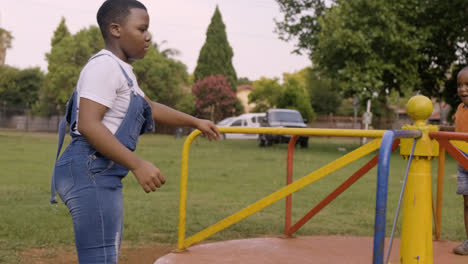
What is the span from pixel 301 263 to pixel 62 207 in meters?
3.52

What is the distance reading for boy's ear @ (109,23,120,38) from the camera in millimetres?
2029

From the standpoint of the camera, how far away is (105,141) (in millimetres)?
1855

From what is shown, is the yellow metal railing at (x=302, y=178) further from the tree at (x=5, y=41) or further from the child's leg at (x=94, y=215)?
the tree at (x=5, y=41)

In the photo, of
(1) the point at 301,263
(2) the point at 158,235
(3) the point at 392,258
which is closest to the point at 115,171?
(1) the point at 301,263

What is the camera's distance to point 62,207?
20.0 ft

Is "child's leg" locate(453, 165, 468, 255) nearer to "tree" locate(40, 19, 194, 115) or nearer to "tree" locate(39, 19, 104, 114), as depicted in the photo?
"tree" locate(40, 19, 194, 115)

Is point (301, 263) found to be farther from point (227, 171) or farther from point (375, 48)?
point (375, 48)

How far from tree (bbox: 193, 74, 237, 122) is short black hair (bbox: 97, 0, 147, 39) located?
3844 cm

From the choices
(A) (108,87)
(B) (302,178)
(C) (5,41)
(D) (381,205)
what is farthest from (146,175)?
(C) (5,41)

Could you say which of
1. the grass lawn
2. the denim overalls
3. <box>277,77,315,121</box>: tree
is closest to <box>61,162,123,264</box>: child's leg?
the denim overalls

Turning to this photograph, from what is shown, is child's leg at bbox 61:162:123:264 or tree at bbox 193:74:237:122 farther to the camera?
tree at bbox 193:74:237:122

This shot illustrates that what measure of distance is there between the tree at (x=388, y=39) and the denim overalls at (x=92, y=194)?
53.2 feet

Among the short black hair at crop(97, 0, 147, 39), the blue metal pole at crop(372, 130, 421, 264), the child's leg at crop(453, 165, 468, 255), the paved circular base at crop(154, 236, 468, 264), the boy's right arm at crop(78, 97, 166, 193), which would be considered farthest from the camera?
the child's leg at crop(453, 165, 468, 255)

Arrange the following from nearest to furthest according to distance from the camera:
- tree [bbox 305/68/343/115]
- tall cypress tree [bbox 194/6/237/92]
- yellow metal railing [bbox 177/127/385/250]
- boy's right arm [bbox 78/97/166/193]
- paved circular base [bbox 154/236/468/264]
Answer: boy's right arm [bbox 78/97/166/193], yellow metal railing [bbox 177/127/385/250], paved circular base [bbox 154/236/468/264], tall cypress tree [bbox 194/6/237/92], tree [bbox 305/68/343/115]
